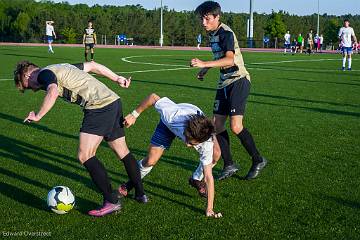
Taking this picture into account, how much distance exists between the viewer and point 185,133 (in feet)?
15.3

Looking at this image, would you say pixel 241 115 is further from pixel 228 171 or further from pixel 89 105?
pixel 89 105

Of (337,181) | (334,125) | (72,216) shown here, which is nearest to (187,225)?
(72,216)

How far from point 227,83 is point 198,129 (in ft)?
5.44

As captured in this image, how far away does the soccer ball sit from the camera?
15.7ft

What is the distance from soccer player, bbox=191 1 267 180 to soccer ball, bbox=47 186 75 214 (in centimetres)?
193

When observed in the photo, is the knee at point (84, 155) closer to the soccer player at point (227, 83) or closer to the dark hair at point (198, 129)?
the dark hair at point (198, 129)

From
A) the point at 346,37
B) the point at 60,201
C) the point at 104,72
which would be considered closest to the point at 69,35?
the point at 346,37

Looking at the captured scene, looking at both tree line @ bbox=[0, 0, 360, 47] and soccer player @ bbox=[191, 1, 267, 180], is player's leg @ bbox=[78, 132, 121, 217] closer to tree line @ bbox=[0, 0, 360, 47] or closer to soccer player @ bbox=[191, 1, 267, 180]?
soccer player @ bbox=[191, 1, 267, 180]

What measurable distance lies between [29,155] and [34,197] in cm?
185

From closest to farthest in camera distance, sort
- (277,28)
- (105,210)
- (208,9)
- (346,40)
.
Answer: (105,210) → (208,9) → (346,40) → (277,28)

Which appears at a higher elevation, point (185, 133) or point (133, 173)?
point (185, 133)

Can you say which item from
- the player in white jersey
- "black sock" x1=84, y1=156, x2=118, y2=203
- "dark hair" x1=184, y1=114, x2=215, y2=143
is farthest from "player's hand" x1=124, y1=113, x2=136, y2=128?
the player in white jersey

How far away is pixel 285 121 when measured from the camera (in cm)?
973

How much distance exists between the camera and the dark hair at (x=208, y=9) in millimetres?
5621
